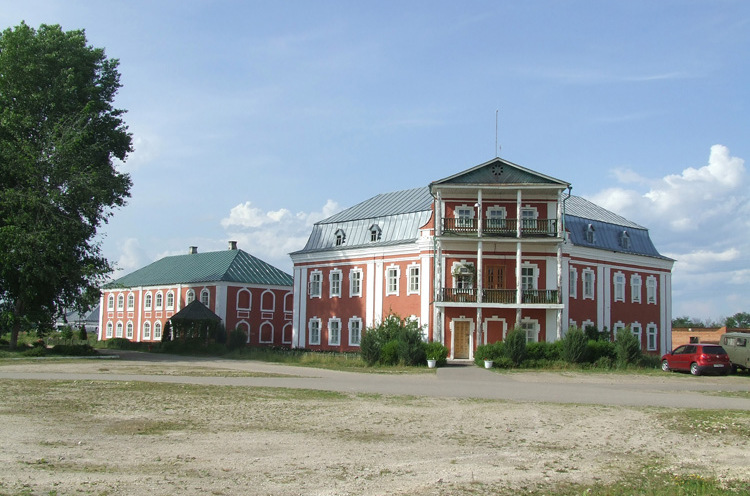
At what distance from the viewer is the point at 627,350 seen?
32.9 meters

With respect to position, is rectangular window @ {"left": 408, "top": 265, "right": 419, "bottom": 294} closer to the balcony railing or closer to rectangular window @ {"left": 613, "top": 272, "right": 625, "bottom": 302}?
the balcony railing

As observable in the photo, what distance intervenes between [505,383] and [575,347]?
9.85 meters

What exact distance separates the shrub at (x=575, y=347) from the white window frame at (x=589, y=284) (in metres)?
12.7

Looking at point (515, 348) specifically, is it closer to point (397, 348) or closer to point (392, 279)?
point (397, 348)

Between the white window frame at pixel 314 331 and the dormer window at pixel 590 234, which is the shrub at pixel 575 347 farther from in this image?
the white window frame at pixel 314 331

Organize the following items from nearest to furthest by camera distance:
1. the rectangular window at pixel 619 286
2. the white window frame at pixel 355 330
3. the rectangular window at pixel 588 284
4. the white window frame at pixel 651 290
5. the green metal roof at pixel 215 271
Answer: the rectangular window at pixel 588 284
the white window frame at pixel 355 330
the rectangular window at pixel 619 286
the white window frame at pixel 651 290
the green metal roof at pixel 215 271

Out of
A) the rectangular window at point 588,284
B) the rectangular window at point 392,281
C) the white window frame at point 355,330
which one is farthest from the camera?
the white window frame at point 355,330

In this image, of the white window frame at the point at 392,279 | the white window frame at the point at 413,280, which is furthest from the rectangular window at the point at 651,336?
the white window frame at the point at 392,279

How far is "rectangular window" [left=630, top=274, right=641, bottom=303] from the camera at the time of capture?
48125 millimetres

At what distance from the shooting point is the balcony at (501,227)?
125ft

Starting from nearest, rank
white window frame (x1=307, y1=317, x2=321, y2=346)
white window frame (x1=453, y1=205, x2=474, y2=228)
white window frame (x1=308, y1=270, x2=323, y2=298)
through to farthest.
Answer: white window frame (x1=453, y1=205, x2=474, y2=228), white window frame (x1=307, y1=317, x2=321, y2=346), white window frame (x1=308, y1=270, x2=323, y2=298)

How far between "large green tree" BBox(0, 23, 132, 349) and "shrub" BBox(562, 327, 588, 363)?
77.2 feet

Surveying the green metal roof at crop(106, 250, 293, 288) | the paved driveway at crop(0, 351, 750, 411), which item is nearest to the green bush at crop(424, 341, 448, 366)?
the paved driveway at crop(0, 351, 750, 411)

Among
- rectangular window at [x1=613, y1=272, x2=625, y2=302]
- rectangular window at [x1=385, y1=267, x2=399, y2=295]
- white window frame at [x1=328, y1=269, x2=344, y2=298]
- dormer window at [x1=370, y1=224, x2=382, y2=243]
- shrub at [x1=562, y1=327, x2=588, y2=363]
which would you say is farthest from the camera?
rectangular window at [x1=613, y1=272, x2=625, y2=302]
